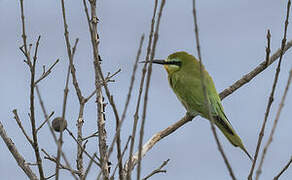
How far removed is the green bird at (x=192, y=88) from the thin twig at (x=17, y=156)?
172cm

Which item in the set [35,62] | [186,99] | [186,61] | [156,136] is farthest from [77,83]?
[186,61]

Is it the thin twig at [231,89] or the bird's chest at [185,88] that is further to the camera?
the bird's chest at [185,88]

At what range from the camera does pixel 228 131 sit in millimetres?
3688

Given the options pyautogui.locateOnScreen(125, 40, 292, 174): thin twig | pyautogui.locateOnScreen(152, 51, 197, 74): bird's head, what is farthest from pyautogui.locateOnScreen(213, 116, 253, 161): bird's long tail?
pyautogui.locateOnScreen(152, 51, 197, 74): bird's head

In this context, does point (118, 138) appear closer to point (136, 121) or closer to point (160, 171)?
point (136, 121)

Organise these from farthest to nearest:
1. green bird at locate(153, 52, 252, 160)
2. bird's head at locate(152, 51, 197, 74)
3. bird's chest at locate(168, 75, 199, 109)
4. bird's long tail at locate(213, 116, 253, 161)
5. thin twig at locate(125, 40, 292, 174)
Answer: bird's head at locate(152, 51, 197, 74), bird's chest at locate(168, 75, 199, 109), green bird at locate(153, 52, 252, 160), bird's long tail at locate(213, 116, 253, 161), thin twig at locate(125, 40, 292, 174)

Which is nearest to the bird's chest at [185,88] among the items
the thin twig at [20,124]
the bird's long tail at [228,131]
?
the bird's long tail at [228,131]

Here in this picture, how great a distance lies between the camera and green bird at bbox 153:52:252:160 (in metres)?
3.89

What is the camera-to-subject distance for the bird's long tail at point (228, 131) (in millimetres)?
3361

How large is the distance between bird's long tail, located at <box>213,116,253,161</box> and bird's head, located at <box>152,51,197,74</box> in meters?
0.93

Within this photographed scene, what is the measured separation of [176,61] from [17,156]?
237cm

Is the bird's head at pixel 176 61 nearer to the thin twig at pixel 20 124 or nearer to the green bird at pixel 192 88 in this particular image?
the green bird at pixel 192 88

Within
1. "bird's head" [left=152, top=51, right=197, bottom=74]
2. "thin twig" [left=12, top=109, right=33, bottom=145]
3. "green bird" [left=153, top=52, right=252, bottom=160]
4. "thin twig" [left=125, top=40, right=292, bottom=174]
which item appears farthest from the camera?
"bird's head" [left=152, top=51, right=197, bottom=74]

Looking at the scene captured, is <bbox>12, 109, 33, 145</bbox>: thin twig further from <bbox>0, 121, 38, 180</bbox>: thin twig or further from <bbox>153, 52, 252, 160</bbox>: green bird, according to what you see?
<bbox>153, 52, 252, 160</bbox>: green bird
